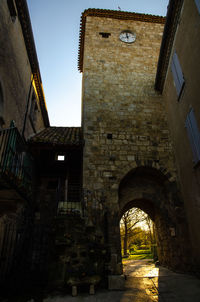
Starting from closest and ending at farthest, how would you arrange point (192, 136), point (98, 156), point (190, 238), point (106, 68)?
point (192, 136) < point (190, 238) < point (98, 156) < point (106, 68)

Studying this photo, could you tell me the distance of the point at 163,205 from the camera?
8695mm

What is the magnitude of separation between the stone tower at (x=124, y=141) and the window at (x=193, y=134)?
2.03 metres

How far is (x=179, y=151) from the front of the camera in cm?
836

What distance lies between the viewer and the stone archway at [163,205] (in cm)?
771

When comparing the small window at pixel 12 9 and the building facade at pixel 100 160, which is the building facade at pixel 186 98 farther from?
the small window at pixel 12 9

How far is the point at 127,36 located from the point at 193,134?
30.9ft

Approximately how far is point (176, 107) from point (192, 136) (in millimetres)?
2175

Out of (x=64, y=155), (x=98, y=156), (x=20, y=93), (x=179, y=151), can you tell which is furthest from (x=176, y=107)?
(x=20, y=93)

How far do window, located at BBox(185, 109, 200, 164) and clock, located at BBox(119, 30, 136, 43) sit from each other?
825 cm

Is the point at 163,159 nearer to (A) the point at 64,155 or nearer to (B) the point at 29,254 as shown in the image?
(A) the point at 64,155

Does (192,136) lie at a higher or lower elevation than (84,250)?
higher

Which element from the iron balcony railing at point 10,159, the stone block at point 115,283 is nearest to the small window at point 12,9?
the iron balcony railing at point 10,159

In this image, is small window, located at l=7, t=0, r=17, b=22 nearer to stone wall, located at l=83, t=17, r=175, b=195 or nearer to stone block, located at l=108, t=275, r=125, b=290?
stone wall, located at l=83, t=17, r=175, b=195

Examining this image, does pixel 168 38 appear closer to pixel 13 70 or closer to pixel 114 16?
pixel 114 16
